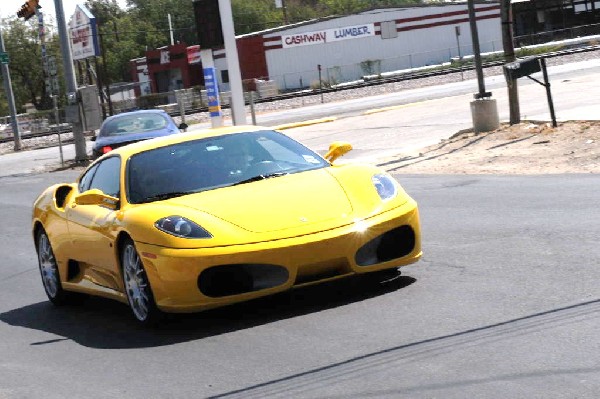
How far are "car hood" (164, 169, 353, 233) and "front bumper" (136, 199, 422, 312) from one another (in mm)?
132

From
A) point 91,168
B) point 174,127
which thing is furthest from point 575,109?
point 91,168

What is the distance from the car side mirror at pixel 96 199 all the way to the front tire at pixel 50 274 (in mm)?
1349

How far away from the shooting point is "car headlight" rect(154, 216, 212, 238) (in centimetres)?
754

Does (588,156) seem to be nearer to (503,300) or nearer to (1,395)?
(503,300)

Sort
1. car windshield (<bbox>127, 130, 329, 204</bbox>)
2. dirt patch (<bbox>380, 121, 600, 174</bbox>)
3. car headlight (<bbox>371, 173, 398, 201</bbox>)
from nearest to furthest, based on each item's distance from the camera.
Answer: car headlight (<bbox>371, 173, 398, 201</bbox>), car windshield (<bbox>127, 130, 329, 204</bbox>), dirt patch (<bbox>380, 121, 600, 174</bbox>)

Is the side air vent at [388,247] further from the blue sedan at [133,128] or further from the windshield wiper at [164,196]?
the blue sedan at [133,128]

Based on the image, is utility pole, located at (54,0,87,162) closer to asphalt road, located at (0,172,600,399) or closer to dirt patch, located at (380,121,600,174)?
dirt patch, located at (380,121,600,174)

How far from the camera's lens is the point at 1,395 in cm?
663

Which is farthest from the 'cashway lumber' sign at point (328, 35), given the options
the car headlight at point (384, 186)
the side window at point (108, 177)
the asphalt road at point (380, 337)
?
the car headlight at point (384, 186)

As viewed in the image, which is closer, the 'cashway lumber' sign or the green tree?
the 'cashway lumber' sign

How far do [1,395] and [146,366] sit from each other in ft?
2.67

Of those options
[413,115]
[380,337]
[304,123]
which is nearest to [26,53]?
[304,123]

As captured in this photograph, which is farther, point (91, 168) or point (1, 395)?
point (91, 168)

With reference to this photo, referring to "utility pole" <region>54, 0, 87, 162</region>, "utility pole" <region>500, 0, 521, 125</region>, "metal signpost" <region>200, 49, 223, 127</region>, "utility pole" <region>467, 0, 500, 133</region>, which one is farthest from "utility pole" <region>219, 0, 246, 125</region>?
"utility pole" <region>500, 0, 521, 125</region>
